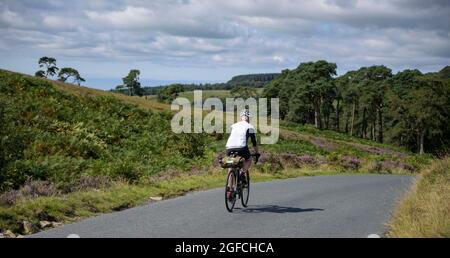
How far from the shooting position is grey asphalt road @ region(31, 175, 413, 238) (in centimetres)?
998

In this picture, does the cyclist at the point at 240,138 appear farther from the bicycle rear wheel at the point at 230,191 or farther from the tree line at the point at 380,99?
the tree line at the point at 380,99

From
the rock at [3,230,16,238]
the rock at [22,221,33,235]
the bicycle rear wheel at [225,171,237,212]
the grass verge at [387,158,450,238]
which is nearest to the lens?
the grass verge at [387,158,450,238]

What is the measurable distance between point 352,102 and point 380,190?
8596 centimetres

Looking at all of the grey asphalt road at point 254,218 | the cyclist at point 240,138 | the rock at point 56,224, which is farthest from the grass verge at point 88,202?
the cyclist at point 240,138

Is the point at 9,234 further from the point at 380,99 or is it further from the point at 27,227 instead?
the point at 380,99

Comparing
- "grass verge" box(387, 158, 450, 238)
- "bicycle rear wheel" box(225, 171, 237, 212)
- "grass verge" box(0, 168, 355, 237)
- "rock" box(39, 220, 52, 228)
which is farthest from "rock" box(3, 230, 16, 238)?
"grass verge" box(387, 158, 450, 238)

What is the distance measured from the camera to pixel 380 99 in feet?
310

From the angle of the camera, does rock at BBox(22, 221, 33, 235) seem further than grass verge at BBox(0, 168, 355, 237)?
No

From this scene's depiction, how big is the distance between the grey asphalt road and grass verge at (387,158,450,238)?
1.71ft

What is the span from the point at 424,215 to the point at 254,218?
3667 mm

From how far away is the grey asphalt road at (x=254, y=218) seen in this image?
9984mm

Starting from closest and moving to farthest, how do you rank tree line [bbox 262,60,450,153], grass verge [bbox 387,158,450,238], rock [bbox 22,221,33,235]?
grass verge [bbox 387,158,450,238]
rock [bbox 22,221,33,235]
tree line [bbox 262,60,450,153]

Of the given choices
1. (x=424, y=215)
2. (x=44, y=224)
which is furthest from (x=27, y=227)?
(x=424, y=215)

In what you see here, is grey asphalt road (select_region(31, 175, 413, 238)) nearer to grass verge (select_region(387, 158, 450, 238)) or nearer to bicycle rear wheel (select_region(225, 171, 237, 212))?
bicycle rear wheel (select_region(225, 171, 237, 212))
